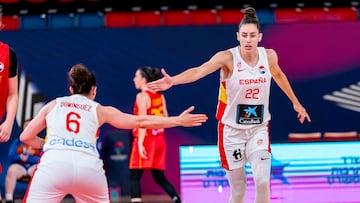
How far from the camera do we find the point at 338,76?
12.0 meters

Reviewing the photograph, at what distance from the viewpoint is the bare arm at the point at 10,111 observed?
243 inches

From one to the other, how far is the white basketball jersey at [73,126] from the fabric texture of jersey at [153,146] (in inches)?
184

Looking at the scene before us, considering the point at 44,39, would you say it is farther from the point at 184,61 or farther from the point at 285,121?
the point at 285,121

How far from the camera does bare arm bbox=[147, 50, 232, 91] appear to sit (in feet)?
20.4

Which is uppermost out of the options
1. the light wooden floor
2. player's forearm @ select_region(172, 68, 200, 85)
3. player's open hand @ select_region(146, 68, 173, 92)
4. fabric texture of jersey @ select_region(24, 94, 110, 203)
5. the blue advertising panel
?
player's forearm @ select_region(172, 68, 200, 85)

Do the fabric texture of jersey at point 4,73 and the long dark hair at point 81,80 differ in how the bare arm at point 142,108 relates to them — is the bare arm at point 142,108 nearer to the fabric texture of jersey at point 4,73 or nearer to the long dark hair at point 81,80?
the fabric texture of jersey at point 4,73

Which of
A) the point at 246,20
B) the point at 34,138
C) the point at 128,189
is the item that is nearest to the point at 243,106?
the point at 246,20

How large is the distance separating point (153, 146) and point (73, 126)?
5056mm

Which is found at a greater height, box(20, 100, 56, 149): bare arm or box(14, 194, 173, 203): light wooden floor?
box(20, 100, 56, 149): bare arm

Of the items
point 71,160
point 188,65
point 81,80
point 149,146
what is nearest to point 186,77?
point 81,80

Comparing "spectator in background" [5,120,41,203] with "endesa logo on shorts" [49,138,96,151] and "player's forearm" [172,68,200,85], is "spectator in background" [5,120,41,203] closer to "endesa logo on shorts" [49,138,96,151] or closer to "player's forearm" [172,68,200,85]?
"player's forearm" [172,68,200,85]

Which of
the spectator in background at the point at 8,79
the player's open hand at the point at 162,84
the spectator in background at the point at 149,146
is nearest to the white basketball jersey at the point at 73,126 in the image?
the player's open hand at the point at 162,84

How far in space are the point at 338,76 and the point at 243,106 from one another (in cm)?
549

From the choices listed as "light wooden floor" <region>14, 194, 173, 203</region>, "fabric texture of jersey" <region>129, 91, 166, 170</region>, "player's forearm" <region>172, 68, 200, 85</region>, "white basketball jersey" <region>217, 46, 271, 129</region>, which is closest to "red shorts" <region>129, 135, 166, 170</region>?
"fabric texture of jersey" <region>129, 91, 166, 170</region>
